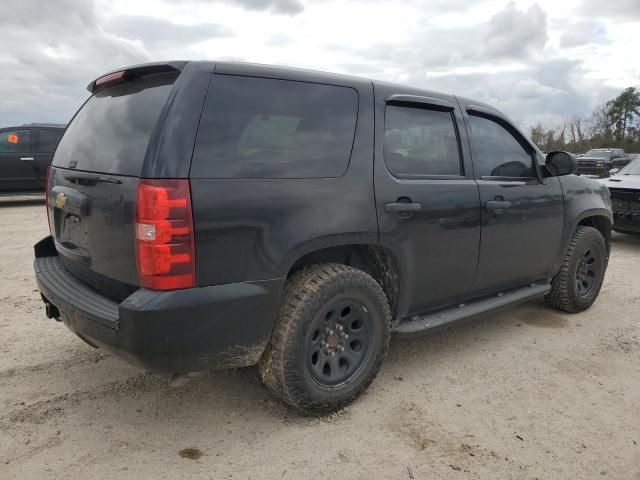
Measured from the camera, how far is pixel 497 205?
11.8 ft

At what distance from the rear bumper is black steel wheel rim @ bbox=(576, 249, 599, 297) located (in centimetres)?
338

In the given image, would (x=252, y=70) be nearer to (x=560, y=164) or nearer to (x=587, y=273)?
(x=560, y=164)

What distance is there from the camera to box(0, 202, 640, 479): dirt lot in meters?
2.44

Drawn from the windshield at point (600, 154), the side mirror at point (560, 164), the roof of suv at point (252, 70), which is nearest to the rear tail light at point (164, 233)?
the roof of suv at point (252, 70)

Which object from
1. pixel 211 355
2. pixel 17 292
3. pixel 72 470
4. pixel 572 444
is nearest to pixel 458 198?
pixel 572 444

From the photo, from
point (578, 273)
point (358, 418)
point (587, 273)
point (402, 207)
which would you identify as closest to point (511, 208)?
point (402, 207)

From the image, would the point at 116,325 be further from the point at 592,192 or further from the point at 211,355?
the point at 592,192

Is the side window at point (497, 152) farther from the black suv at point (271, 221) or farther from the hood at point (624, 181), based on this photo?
the hood at point (624, 181)

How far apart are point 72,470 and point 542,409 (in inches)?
99.8

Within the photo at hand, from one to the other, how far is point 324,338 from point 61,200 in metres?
1.65

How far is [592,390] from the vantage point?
128 inches

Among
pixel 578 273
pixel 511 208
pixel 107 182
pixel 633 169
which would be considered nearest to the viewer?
pixel 107 182

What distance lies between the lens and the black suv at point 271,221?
2271mm

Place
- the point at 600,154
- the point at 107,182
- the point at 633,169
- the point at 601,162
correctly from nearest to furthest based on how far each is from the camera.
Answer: the point at 107,182
the point at 633,169
the point at 601,162
the point at 600,154
